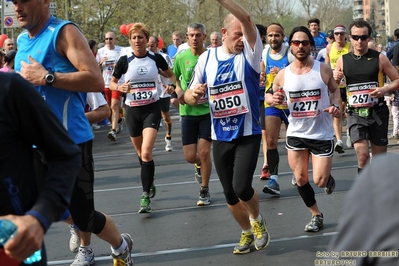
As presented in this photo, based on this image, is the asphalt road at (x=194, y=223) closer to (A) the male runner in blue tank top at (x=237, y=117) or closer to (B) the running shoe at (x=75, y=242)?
(B) the running shoe at (x=75, y=242)

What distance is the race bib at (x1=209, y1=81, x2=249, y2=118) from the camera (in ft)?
22.4

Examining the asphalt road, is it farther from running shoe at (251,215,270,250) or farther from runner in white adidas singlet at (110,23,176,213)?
runner in white adidas singlet at (110,23,176,213)

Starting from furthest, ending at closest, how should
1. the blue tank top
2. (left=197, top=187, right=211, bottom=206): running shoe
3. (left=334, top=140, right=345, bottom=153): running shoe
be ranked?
(left=334, top=140, right=345, bottom=153): running shoe → (left=197, top=187, right=211, bottom=206): running shoe → the blue tank top

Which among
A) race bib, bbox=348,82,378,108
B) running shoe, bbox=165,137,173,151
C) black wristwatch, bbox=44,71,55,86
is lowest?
running shoe, bbox=165,137,173,151

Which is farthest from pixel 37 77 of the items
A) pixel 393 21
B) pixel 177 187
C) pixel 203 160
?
pixel 393 21

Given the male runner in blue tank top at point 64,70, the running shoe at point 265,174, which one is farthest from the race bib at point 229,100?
the running shoe at point 265,174

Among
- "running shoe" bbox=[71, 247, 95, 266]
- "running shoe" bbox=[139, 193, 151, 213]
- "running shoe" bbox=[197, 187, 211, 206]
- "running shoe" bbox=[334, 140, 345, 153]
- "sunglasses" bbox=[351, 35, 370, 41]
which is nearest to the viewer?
"running shoe" bbox=[71, 247, 95, 266]

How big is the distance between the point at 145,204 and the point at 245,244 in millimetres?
2357

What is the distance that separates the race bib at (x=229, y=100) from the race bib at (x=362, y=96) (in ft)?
7.82

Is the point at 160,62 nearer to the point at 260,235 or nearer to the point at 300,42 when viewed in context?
the point at 300,42

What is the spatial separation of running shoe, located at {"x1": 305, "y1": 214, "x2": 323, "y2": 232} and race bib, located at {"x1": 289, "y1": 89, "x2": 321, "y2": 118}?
1014 mm

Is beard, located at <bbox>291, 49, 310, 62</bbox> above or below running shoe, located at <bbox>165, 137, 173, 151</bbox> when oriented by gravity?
above

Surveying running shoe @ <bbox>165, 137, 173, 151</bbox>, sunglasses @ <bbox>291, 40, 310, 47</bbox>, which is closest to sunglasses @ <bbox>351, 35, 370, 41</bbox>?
sunglasses @ <bbox>291, 40, 310, 47</bbox>

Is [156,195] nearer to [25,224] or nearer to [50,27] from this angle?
[50,27]
